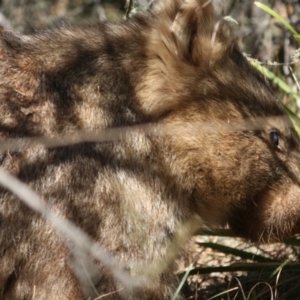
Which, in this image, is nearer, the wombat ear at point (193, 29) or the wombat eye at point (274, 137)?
the wombat ear at point (193, 29)

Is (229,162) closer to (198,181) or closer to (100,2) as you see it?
(198,181)

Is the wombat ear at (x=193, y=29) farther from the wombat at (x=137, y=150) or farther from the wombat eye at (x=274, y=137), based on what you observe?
the wombat eye at (x=274, y=137)

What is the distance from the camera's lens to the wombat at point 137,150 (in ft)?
14.7

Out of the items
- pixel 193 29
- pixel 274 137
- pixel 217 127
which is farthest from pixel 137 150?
pixel 274 137

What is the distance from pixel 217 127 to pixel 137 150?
0.58 m

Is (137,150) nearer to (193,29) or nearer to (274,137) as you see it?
(193,29)

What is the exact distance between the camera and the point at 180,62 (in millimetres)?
5074

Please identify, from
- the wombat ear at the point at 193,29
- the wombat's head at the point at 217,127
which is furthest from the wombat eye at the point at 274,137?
the wombat ear at the point at 193,29

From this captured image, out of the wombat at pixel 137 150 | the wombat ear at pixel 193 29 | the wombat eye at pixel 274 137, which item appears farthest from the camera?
the wombat eye at pixel 274 137

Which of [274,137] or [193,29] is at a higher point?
[193,29]

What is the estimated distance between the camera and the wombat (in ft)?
14.7

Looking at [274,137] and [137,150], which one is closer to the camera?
[137,150]

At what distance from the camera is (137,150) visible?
477 cm

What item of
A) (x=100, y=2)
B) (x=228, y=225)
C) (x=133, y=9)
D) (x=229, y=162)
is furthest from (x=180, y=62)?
(x=100, y=2)
